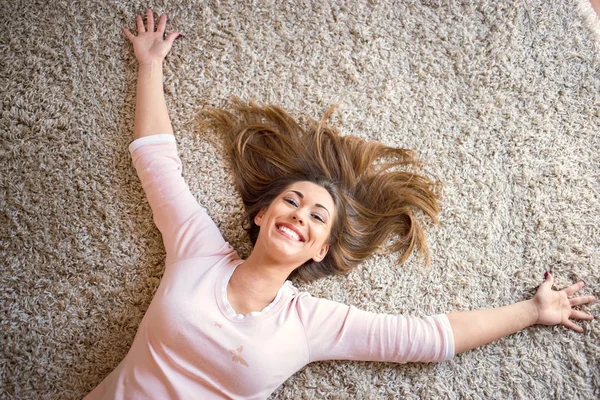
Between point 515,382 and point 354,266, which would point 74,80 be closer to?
point 354,266

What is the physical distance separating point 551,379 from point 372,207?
671 mm

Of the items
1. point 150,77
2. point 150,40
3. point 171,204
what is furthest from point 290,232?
point 150,40

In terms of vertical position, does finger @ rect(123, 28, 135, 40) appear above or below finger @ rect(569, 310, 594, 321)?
above

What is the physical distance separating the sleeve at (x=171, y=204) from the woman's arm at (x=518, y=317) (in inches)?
25.7

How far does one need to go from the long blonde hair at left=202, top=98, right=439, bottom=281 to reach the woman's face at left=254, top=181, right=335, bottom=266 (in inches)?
4.2

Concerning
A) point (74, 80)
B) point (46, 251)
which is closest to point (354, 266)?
point (46, 251)

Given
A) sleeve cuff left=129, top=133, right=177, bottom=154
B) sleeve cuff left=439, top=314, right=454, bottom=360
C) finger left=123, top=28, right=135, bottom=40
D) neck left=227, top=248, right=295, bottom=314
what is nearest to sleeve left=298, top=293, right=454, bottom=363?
sleeve cuff left=439, top=314, right=454, bottom=360

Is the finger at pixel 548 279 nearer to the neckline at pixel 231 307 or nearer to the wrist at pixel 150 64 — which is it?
the neckline at pixel 231 307

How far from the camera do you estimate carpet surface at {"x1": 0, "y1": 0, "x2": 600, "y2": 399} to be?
51.6 inches

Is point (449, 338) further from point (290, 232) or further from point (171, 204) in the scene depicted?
point (171, 204)

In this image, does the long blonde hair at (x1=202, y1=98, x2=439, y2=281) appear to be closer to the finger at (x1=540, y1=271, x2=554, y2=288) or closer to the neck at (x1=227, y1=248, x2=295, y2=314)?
the neck at (x1=227, y1=248, x2=295, y2=314)

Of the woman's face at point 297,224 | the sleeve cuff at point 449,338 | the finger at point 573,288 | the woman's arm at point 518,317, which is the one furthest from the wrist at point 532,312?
the woman's face at point 297,224

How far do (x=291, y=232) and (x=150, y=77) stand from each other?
63 cm

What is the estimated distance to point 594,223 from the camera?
1396mm
